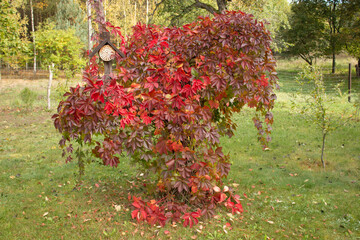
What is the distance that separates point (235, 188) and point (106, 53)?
2825mm

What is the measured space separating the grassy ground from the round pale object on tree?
1.94m

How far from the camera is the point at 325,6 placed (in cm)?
2314

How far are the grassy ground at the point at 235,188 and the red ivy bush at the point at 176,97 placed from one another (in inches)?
18.5

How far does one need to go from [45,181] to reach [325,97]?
5119mm

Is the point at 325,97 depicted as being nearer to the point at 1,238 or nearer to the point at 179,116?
the point at 179,116

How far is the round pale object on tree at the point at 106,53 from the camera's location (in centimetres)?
→ 353

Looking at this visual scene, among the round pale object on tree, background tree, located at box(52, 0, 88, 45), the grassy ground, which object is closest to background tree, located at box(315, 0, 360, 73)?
the grassy ground

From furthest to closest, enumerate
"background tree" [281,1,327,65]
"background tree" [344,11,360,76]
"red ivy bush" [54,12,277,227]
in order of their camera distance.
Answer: "background tree" [281,1,327,65] → "background tree" [344,11,360,76] → "red ivy bush" [54,12,277,227]

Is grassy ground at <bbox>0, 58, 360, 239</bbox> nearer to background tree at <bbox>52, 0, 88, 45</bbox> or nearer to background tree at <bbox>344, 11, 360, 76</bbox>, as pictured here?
background tree at <bbox>344, 11, 360, 76</bbox>

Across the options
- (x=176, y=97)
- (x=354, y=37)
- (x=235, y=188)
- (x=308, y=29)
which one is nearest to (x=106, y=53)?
(x=176, y=97)

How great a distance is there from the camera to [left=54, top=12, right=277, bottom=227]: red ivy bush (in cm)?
315

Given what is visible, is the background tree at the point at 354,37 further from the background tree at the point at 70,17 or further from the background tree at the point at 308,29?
the background tree at the point at 70,17

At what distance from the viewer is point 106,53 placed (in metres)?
3.54

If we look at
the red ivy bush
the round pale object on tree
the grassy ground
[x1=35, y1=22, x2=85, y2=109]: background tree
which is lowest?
the grassy ground
